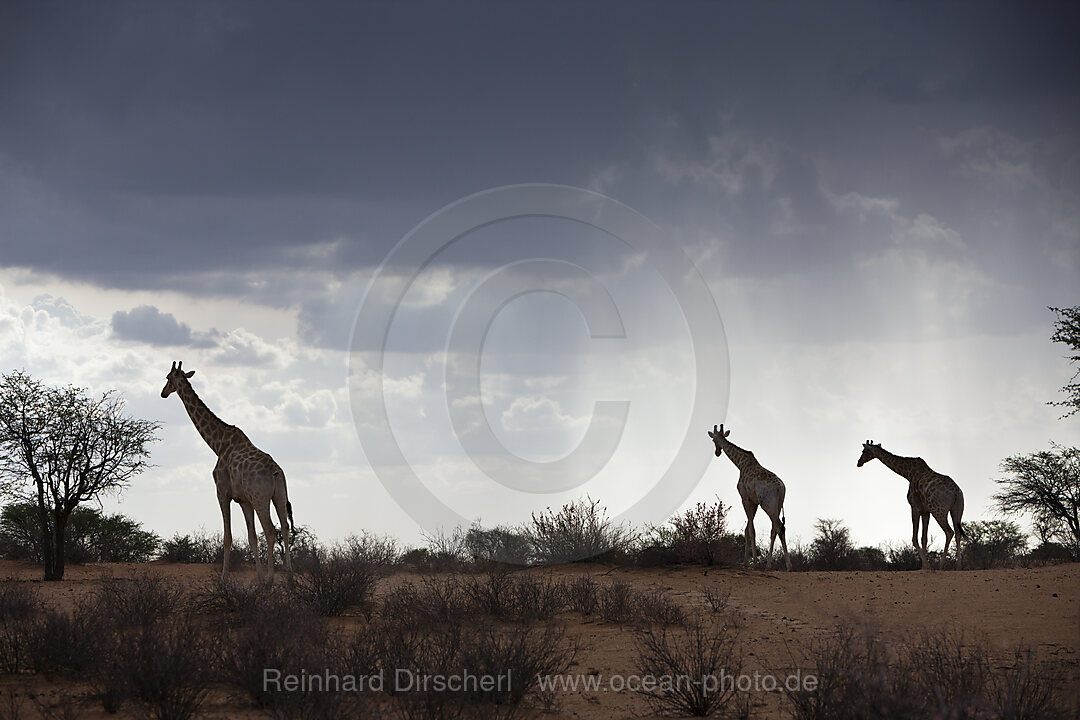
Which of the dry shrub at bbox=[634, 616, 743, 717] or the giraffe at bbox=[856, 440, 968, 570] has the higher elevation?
the giraffe at bbox=[856, 440, 968, 570]

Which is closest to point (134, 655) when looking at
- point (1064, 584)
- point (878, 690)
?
point (878, 690)

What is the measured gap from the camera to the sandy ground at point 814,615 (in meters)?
7.94

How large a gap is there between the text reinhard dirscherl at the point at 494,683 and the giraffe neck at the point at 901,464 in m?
13.9

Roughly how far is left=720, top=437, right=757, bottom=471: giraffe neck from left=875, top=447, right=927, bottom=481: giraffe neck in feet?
11.3

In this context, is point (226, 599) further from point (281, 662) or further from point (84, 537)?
point (84, 537)

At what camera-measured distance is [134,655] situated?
710 centimetres

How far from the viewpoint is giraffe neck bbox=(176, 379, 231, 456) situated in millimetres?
15516

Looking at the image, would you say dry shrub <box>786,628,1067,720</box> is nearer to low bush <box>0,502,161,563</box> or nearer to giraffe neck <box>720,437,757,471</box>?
giraffe neck <box>720,437,757,471</box>

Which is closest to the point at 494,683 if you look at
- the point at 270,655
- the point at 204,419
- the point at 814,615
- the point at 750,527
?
the point at 270,655

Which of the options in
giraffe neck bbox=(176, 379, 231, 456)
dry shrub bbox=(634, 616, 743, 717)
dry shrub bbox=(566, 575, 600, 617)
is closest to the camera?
dry shrub bbox=(634, 616, 743, 717)

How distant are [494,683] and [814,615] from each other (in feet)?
21.8

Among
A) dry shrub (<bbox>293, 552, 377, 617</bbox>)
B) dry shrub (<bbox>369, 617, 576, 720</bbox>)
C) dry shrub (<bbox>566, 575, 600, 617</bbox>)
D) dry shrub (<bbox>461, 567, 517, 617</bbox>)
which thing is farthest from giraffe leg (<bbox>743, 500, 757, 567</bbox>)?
dry shrub (<bbox>369, 617, 576, 720</bbox>)

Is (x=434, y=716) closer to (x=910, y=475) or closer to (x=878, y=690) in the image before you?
(x=878, y=690)

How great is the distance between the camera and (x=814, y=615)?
472 inches
